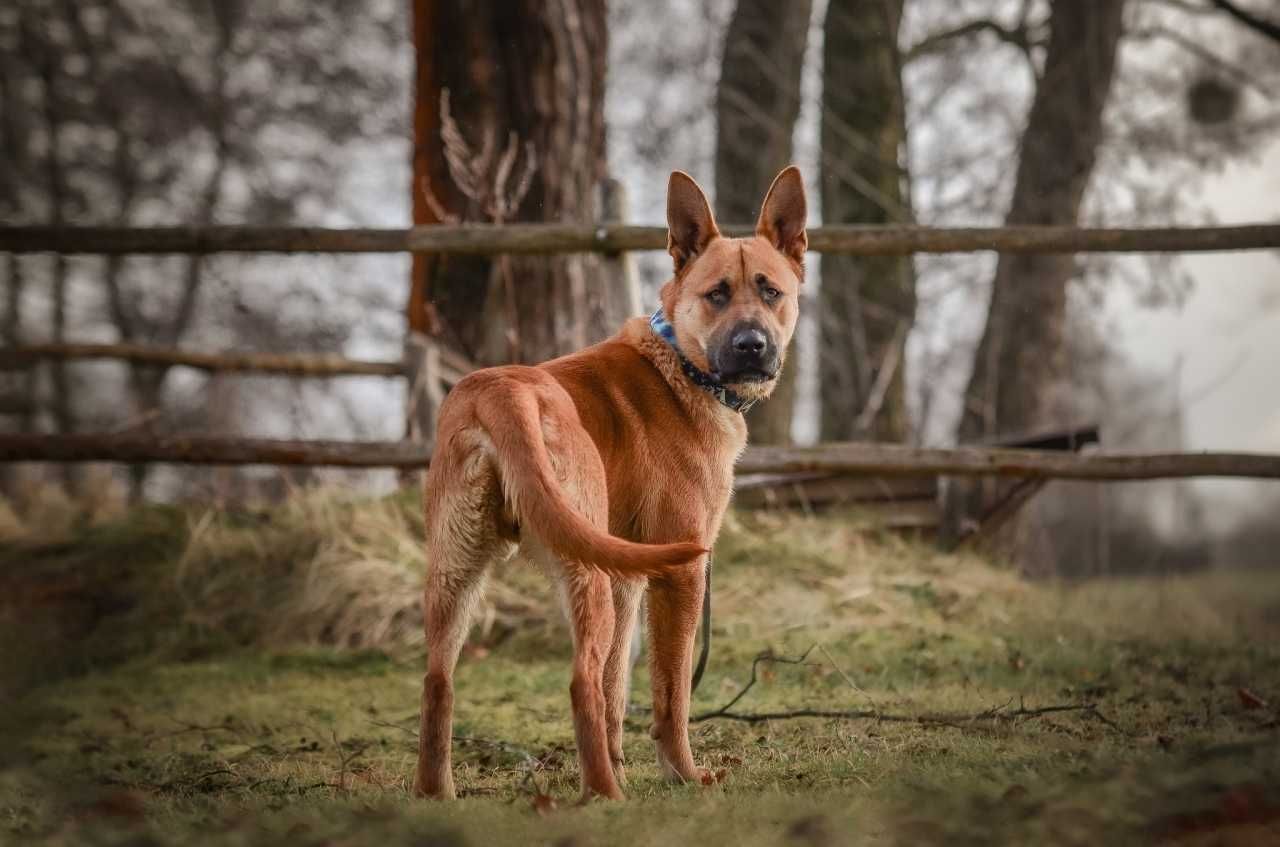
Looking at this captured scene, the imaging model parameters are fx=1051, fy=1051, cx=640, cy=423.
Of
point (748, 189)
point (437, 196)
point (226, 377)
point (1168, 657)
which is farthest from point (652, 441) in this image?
point (748, 189)

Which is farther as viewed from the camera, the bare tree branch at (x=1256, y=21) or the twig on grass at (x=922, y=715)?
the bare tree branch at (x=1256, y=21)

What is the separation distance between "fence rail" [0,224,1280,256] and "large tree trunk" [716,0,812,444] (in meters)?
5.31

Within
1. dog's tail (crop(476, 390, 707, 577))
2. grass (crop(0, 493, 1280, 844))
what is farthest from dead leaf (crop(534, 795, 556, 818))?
dog's tail (crop(476, 390, 707, 577))

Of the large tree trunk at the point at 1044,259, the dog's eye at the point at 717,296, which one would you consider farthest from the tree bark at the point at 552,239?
the large tree trunk at the point at 1044,259

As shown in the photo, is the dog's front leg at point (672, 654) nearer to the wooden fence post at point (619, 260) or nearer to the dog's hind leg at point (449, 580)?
the dog's hind leg at point (449, 580)

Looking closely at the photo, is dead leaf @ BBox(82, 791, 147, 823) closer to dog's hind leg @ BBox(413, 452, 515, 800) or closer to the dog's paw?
dog's hind leg @ BBox(413, 452, 515, 800)

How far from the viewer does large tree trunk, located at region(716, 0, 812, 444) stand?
10367 millimetres

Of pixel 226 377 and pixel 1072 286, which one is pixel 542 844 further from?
pixel 1072 286

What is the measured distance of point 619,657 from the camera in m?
3.33

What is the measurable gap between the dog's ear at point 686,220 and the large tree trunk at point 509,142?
250 centimetres

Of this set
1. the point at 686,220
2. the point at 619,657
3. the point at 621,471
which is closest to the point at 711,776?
the point at 619,657

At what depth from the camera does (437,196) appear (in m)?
6.69

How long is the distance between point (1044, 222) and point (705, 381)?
24.0 feet

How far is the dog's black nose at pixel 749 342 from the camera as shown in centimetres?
337
